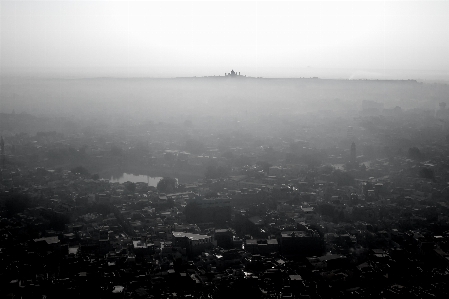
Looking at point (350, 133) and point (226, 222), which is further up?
point (226, 222)

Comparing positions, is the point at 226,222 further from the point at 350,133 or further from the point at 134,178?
the point at 350,133

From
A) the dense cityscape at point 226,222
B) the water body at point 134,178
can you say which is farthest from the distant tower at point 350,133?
the water body at point 134,178

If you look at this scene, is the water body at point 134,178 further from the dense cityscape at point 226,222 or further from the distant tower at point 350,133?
the distant tower at point 350,133

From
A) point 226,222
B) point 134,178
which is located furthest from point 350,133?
point 226,222

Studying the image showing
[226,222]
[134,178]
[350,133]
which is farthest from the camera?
[350,133]

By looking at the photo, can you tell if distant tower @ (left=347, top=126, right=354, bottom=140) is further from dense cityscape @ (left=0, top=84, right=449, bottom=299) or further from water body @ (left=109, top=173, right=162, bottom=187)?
water body @ (left=109, top=173, right=162, bottom=187)

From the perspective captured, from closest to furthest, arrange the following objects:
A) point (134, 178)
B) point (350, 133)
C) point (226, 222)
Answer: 1. point (226, 222)
2. point (134, 178)
3. point (350, 133)

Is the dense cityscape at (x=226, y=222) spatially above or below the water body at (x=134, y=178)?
above

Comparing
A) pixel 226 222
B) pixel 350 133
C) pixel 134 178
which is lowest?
pixel 350 133

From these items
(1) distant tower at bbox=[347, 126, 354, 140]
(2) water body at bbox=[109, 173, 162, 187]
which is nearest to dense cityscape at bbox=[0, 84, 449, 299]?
(2) water body at bbox=[109, 173, 162, 187]
